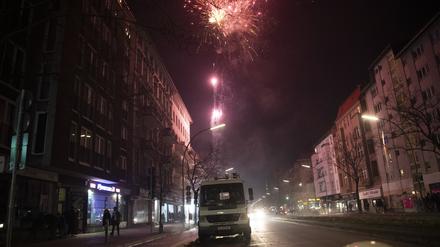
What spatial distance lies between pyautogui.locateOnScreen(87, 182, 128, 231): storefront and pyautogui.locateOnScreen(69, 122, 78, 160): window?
4.09 m

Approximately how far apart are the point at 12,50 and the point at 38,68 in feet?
8.13

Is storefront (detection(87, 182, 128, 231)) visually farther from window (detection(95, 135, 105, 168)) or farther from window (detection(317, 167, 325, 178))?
window (detection(317, 167, 325, 178))

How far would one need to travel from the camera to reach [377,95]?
56.8 metres

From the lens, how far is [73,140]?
982 inches

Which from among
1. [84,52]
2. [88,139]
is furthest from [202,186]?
[84,52]

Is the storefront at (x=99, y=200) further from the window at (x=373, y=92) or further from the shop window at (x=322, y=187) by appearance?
the shop window at (x=322, y=187)

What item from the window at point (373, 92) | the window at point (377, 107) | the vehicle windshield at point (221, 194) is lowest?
the vehicle windshield at point (221, 194)

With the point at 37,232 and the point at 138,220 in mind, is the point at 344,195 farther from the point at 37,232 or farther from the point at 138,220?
the point at 37,232

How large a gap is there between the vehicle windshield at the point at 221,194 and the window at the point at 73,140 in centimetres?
1088

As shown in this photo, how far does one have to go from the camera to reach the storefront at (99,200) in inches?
1125

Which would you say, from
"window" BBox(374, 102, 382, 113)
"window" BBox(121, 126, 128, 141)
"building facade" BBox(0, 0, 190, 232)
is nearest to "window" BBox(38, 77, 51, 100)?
"building facade" BBox(0, 0, 190, 232)

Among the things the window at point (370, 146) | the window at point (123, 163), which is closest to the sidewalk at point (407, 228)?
the window at point (123, 163)

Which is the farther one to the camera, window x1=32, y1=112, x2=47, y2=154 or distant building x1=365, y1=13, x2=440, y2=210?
distant building x1=365, y1=13, x2=440, y2=210

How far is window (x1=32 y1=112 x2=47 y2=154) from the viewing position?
868 inches
